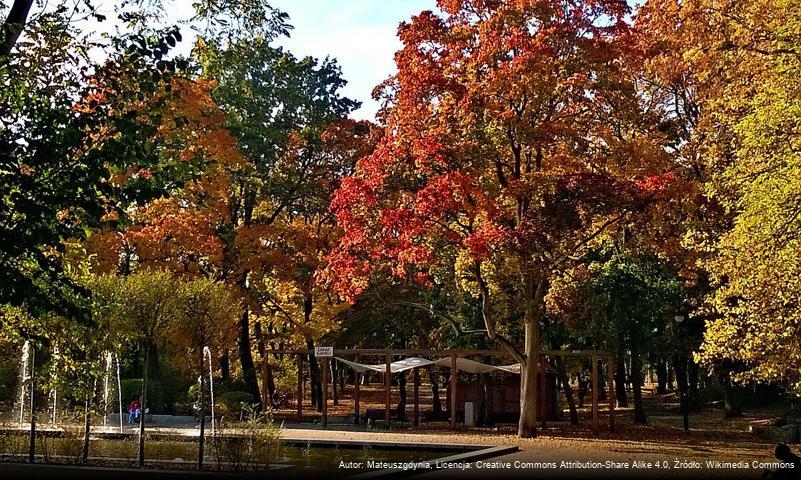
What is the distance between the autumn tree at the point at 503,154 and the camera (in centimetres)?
2244

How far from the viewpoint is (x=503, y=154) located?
82.4 ft

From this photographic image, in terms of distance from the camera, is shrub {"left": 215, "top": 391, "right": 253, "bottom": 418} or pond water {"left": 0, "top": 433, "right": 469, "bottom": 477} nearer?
pond water {"left": 0, "top": 433, "right": 469, "bottom": 477}

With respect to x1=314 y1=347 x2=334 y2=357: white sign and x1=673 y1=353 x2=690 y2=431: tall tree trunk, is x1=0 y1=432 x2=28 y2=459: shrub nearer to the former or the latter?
x1=314 y1=347 x2=334 y2=357: white sign

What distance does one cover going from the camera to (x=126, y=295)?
16.5m

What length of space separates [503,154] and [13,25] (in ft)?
58.8

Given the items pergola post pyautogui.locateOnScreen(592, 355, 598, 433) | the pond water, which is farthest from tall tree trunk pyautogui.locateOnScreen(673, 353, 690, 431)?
the pond water

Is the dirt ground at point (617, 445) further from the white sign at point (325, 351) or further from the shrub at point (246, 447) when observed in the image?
the shrub at point (246, 447)

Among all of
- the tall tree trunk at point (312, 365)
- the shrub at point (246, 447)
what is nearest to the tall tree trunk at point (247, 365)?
the tall tree trunk at point (312, 365)

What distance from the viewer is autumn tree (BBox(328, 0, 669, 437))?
22438mm

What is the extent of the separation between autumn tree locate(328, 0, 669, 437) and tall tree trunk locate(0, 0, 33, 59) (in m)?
13.7

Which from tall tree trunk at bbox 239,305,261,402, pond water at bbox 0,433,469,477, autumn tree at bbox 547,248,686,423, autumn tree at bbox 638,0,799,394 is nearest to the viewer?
pond water at bbox 0,433,469,477

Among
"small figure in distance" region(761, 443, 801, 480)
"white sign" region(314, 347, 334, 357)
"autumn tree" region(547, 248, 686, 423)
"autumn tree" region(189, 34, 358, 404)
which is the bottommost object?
"small figure in distance" region(761, 443, 801, 480)

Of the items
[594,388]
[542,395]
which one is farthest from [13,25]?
[594,388]

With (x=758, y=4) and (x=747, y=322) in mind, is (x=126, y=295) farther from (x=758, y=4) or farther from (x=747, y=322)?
(x=758, y=4)
